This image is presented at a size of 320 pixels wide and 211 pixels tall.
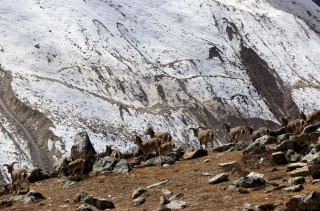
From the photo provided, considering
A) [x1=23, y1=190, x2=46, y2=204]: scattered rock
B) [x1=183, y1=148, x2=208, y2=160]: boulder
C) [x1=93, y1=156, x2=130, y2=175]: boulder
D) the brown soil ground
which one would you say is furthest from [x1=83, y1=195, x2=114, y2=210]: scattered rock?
[x1=183, y1=148, x2=208, y2=160]: boulder

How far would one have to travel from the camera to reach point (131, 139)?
72.5 meters

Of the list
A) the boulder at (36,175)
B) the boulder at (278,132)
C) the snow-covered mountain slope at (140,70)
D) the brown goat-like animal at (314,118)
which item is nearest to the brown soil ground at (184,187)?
the boulder at (36,175)

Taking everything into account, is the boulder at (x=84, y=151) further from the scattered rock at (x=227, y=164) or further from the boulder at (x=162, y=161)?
the scattered rock at (x=227, y=164)

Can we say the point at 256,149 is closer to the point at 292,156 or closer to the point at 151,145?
the point at 292,156

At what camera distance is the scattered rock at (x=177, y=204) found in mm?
14946

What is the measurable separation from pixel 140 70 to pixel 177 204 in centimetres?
8232

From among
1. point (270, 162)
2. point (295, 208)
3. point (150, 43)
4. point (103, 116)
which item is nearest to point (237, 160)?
point (270, 162)

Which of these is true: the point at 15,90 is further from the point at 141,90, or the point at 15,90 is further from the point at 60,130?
the point at 141,90

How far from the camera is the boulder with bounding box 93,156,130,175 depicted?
2373cm

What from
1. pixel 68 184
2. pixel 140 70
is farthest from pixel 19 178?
pixel 140 70

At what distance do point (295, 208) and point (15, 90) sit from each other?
78.5 metres

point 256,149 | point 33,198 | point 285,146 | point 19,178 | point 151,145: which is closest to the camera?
point 33,198

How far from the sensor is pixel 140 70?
317ft

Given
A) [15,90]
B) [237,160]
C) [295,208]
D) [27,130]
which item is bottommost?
[27,130]
